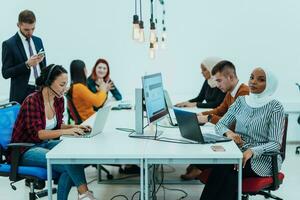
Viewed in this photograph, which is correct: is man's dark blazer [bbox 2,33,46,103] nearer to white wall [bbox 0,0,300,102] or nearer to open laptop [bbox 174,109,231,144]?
white wall [bbox 0,0,300,102]

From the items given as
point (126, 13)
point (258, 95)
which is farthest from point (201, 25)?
point (258, 95)

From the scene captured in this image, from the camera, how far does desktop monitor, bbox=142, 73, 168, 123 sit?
3021 millimetres

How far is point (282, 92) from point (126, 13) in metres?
2.19

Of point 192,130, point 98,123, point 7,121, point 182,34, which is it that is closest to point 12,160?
point 7,121

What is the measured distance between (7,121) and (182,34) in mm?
2970

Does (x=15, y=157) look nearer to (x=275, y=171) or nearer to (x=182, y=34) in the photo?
(x=275, y=171)

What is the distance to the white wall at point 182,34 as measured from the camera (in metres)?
5.61

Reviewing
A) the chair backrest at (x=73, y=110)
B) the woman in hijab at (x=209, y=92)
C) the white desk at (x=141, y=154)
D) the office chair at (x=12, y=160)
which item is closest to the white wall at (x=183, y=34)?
the woman in hijab at (x=209, y=92)

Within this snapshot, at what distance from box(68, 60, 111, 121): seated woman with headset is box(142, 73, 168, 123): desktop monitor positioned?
3.44 feet

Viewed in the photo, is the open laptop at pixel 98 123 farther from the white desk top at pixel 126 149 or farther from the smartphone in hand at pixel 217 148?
the smartphone in hand at pixel 217 148

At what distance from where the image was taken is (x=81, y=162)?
8.50ft

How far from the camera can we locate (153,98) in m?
3.17

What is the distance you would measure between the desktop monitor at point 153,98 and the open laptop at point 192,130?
195 mm

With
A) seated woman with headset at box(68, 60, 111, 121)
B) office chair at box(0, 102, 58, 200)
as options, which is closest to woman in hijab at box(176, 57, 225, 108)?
seated woman with headset at box(68, 60, 111, 121)
